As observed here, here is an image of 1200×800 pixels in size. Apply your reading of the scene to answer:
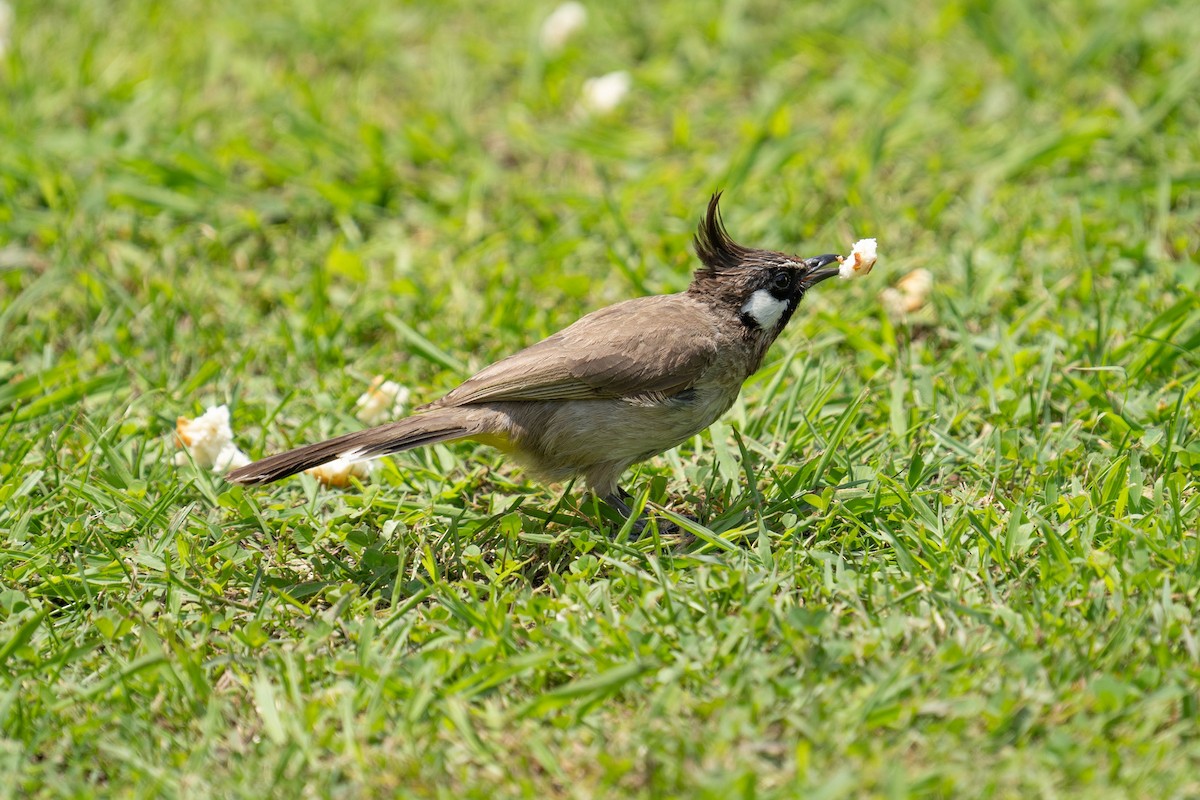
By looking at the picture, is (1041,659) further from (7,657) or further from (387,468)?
(7,657)

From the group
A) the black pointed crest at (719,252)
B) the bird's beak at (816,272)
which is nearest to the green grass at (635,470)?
the bird's beak at (816,272)

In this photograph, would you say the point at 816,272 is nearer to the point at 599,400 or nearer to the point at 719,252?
the point at 719,252

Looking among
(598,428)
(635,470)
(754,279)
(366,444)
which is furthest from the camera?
(635,470)

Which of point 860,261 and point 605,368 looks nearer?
point 605,368

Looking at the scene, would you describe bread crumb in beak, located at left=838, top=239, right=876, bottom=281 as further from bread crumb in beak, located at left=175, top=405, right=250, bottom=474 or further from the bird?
bread crumb in beak, located at left=175, top=405, right=250, bottom=474

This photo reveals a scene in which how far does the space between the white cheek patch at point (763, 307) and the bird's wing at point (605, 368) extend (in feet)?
0.76

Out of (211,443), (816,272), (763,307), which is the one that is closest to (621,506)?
(763,307)

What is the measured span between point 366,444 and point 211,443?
0.89 m

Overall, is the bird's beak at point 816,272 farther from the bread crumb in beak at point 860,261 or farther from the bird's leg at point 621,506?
the bird's leg at point 621,506

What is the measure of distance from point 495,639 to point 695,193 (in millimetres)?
3643

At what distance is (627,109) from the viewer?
7.70 metres

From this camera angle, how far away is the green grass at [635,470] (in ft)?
11.6

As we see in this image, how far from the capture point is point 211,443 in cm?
509

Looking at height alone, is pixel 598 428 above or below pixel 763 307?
below
